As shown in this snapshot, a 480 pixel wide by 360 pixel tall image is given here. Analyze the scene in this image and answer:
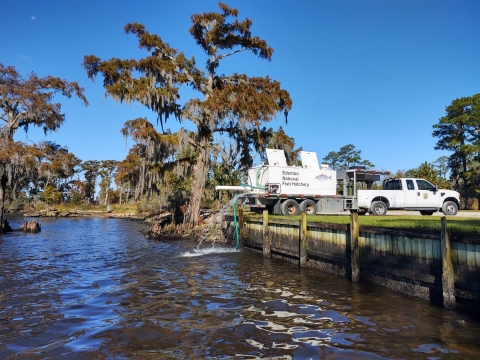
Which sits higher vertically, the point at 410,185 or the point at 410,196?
the point at 410,185

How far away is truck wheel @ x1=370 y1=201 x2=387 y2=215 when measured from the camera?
63.6 feet

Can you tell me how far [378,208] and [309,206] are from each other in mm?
3577

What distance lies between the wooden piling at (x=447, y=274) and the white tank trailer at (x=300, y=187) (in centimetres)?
1181

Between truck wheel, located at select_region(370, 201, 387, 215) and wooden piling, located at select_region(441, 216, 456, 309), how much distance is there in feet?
40.4

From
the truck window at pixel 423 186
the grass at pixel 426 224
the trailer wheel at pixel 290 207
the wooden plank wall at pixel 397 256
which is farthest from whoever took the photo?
the truck window at pixel 423 186

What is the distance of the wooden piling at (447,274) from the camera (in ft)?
24.0

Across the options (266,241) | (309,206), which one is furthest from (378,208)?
(266,241)

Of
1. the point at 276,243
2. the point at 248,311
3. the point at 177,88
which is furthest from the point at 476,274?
the point at 177,88

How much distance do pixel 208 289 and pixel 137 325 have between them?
10.3ft

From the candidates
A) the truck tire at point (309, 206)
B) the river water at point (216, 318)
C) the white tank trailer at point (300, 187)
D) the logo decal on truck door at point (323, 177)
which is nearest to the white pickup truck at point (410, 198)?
the white tank trailer at point (300, 187)

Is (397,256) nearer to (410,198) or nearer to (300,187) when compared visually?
(300,187)

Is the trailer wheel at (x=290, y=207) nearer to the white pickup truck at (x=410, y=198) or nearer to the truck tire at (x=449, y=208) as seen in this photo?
the white pickup truck at (x=410, y=198)

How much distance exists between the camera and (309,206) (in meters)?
20.0

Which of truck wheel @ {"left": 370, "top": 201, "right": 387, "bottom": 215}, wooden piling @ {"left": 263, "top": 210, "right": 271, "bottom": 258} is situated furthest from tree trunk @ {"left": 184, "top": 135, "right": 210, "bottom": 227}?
truck wheel @ {"left": 370, "top": 201, "right": 387, "bottom": 215}
